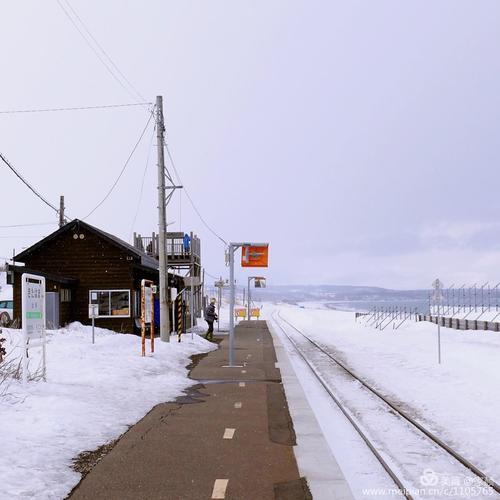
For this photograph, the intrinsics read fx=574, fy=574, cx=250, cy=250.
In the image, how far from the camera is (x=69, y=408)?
891 cm

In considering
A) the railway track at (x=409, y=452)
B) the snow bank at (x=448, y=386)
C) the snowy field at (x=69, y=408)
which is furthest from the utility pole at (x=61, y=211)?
the railway track at (x=409, y=452)

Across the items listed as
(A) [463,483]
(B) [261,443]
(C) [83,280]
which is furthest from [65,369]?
(C) [83,280]

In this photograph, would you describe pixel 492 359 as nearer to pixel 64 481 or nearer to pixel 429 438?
pixel 429 438

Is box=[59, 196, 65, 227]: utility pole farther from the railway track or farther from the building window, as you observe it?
the railway track

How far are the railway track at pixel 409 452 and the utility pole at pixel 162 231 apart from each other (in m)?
10.4

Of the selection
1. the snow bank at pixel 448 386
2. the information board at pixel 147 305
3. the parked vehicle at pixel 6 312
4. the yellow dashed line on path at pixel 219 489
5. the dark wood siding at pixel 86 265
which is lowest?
the snow bank at pixel 448 386

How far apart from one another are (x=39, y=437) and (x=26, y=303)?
369 centimetres

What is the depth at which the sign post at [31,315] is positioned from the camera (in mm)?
A: 10335

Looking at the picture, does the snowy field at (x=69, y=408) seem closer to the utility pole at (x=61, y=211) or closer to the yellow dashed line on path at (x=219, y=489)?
the yellow dashed line on path at (x=219, y=489)

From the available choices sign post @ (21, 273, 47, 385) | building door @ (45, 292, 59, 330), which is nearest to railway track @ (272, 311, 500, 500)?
sign post @ (21, 273, 47, 385)

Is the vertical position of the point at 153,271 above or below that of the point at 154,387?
above

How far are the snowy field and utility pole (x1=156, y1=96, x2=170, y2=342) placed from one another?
4.38m

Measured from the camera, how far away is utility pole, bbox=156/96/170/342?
858 inches

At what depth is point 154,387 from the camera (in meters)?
12.4
